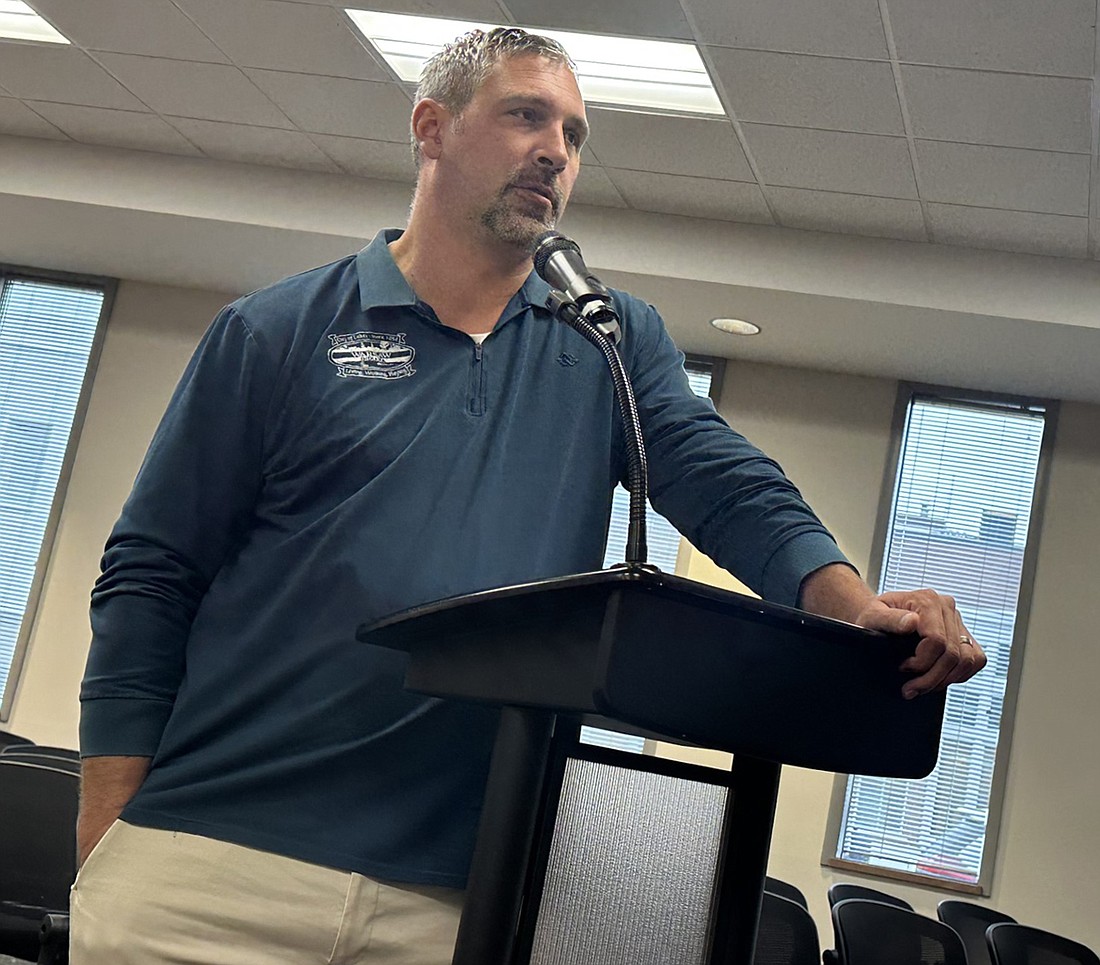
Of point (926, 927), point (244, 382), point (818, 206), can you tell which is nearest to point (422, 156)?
point (244, 382)

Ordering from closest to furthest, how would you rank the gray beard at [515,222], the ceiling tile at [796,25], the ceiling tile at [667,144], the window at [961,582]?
the gray beard at [515,222] → the ceiling tile at [796,25] → the ceiling tile at [667,144] → the window at [961,582]

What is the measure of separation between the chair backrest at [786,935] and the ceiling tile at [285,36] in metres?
3.58

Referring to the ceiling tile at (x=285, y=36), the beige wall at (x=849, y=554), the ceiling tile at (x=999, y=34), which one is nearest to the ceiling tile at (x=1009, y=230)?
the ceiling tile at (x=999, y=34)

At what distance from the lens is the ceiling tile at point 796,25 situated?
15.6ft

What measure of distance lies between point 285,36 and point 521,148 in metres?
4.45

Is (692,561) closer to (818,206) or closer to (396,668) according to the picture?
(818,206)

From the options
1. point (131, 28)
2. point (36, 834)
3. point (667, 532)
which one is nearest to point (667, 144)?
point (131, 28)

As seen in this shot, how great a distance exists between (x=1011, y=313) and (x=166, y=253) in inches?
178

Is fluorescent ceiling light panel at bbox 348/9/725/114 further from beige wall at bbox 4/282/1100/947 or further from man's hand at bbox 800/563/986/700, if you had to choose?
man's hand at bbox 800/563/986/700

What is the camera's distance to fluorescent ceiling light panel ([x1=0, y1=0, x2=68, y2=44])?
19.5ft

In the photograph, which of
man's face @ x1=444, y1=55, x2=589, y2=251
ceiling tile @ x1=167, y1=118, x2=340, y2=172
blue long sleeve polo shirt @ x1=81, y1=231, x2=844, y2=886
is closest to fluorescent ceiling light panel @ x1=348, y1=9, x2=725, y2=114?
ceiling tile @ x1=167, y1=118, x2=340, y2=172

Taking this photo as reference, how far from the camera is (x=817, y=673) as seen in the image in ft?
3.26

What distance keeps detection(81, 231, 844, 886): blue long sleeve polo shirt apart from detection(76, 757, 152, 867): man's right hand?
0.01 metres

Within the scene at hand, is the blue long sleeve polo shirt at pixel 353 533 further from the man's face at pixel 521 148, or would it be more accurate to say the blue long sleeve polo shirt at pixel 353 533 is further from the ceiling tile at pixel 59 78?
the ceiling tile at pixel 59 78
